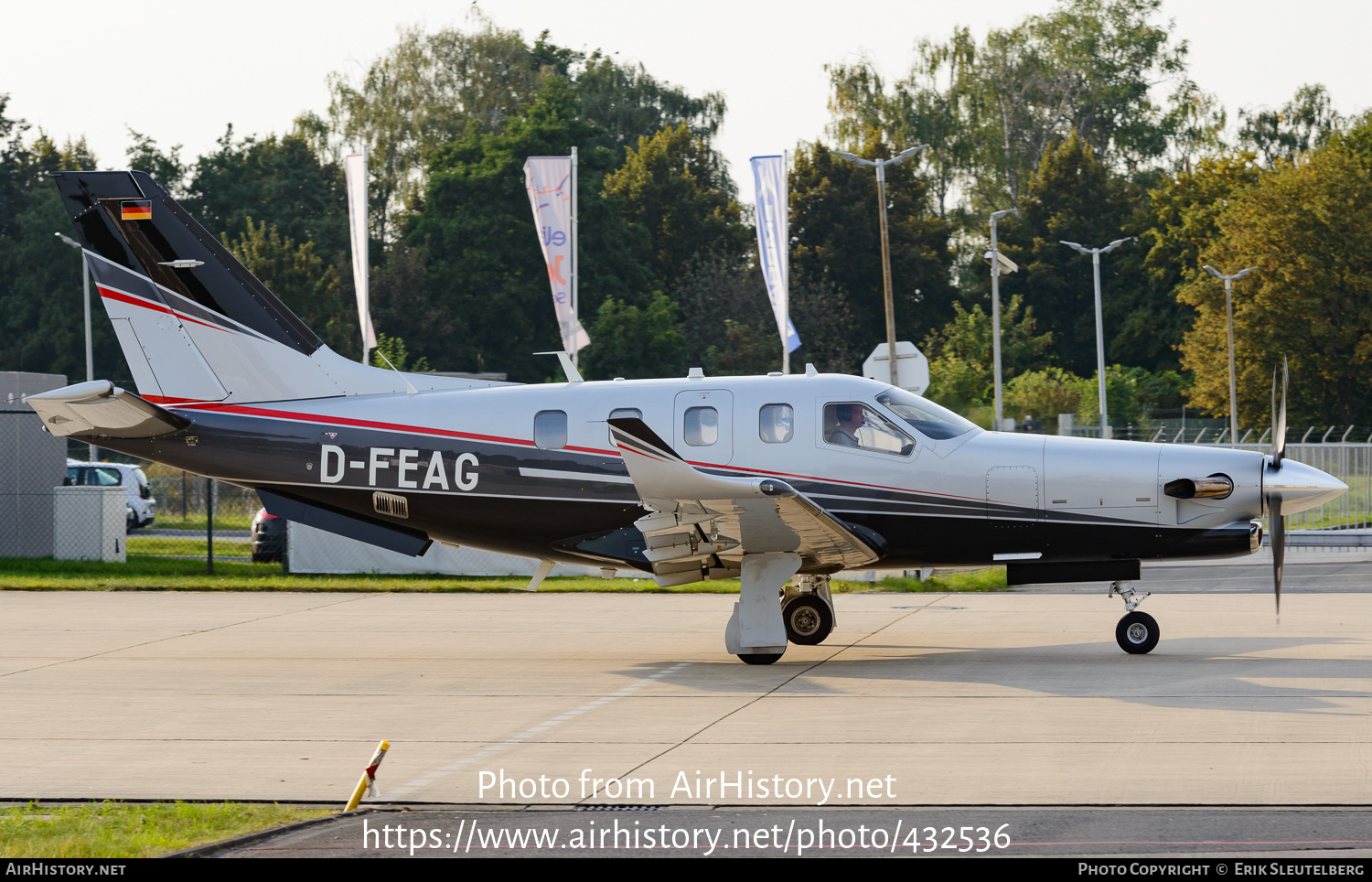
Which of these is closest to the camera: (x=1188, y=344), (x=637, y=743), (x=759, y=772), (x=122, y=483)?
(x=759, y=772)

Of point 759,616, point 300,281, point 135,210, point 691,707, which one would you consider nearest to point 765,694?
point 691,707

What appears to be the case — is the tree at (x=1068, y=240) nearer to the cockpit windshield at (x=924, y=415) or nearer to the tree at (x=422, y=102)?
the tree at (x=422, y=102)

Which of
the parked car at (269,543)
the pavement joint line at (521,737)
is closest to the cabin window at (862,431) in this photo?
the pavement joint line at (521,737)

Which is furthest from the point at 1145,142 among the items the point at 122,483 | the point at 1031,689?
the point at 1031,689

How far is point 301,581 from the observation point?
22828 mm

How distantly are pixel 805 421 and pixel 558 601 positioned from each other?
24.4ft

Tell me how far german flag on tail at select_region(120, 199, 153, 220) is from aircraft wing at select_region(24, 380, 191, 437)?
6.55 feet

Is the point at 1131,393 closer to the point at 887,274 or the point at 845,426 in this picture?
the point at 887,274

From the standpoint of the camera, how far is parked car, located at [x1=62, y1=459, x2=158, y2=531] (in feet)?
123

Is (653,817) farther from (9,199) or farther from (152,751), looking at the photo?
(9,199)

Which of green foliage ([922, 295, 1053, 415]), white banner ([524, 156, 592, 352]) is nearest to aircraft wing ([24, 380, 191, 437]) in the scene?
white banner ([524, 156, 592, 352])

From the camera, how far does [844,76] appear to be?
72.4 m

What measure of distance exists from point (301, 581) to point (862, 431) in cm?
1235

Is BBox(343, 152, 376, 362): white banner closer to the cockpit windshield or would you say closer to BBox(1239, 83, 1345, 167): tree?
the cockpit windshield
